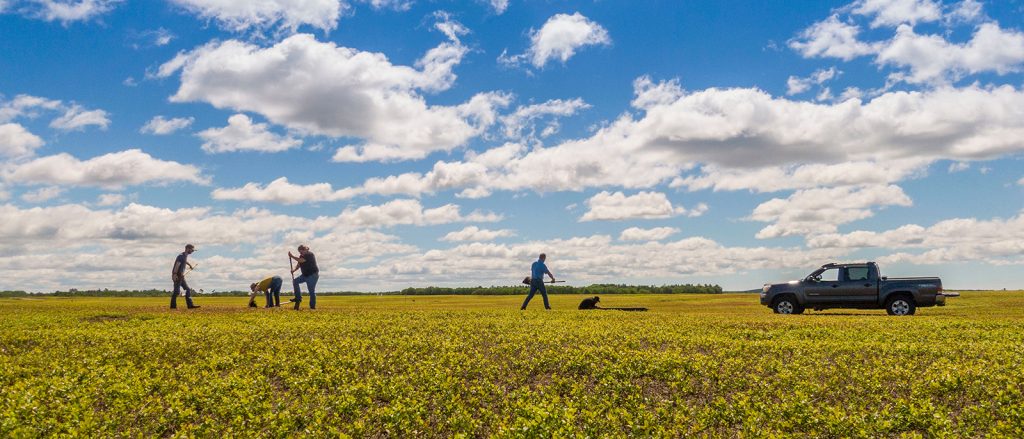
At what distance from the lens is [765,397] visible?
12.2m

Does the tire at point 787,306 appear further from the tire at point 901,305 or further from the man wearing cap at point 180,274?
the man wearing cap at point 180,274

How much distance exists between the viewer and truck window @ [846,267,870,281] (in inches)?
1267

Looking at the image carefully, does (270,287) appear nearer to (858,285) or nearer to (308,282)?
(308,282)

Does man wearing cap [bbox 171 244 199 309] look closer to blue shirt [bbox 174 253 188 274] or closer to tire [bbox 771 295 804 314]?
blue shirt [bbox 174 253 188 274]

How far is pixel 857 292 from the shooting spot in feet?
106

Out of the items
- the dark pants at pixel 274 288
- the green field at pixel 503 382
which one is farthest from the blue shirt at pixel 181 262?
the green field at pixel 503 382

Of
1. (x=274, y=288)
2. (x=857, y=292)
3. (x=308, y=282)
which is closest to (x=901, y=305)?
(x=857, y=292)

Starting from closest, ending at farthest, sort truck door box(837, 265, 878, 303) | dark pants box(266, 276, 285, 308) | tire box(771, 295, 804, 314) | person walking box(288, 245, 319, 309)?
1. person walking box(288, 245, 319, 309)
2. dark pants box(266, 276, 285, 308)
3. truck door box(837, 265, 878, 303)
4. tire box(771, 295, 804, 314)

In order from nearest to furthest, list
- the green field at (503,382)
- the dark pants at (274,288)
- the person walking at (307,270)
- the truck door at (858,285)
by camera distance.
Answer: the green field at (503,382)
the person walking at (307,270)
the dark pants at (274,288)
the truck door at (858,285)

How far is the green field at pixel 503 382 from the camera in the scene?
35.4 feet

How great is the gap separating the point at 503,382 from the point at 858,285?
82.7 ft

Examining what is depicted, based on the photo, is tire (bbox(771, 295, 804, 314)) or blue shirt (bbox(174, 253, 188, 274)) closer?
blue shirt (bbox(174, 253, 188, 274))

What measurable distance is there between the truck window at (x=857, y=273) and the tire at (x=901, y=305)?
149 centimetres

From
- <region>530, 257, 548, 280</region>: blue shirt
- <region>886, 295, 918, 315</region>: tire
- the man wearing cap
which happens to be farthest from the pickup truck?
the man wearing cap
